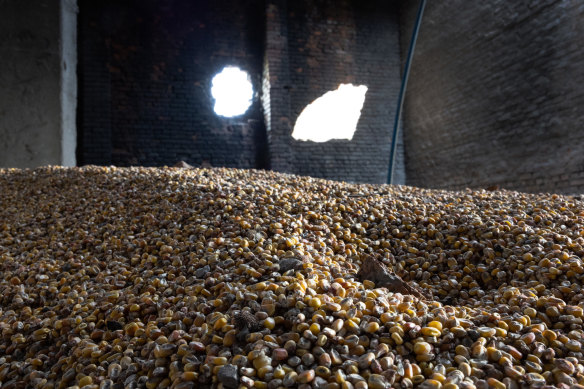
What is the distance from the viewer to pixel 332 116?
752 cm

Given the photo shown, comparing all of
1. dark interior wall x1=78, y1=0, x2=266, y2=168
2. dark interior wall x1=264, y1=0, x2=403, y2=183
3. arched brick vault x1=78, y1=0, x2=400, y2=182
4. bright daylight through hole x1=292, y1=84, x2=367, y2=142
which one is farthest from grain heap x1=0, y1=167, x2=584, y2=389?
bright daylight through hole x1=292, y1=84, x2=367, y2=142

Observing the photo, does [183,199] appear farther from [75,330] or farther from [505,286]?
[505,286]

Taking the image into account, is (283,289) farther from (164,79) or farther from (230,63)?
(230,63)

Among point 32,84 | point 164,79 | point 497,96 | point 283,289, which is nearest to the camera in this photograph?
point 283,289

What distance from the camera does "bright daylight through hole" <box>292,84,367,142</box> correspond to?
738 cm

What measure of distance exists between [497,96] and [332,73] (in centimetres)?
307

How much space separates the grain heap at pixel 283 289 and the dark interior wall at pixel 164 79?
4082mm

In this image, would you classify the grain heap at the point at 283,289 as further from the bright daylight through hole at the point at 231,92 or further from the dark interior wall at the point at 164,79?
the bright daylight through hole at the point at 231,92

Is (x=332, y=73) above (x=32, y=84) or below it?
above

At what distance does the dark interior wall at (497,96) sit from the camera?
489 cm

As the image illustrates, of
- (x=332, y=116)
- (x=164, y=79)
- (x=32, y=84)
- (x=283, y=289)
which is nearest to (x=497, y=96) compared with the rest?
(x=332, y=116)

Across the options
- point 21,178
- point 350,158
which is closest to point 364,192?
point 21,178

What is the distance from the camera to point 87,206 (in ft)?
8.36

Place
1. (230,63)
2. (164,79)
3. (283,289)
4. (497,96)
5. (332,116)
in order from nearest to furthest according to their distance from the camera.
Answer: (283,289)
(497,96)
(164,79)
(230,63)
(332,116)
